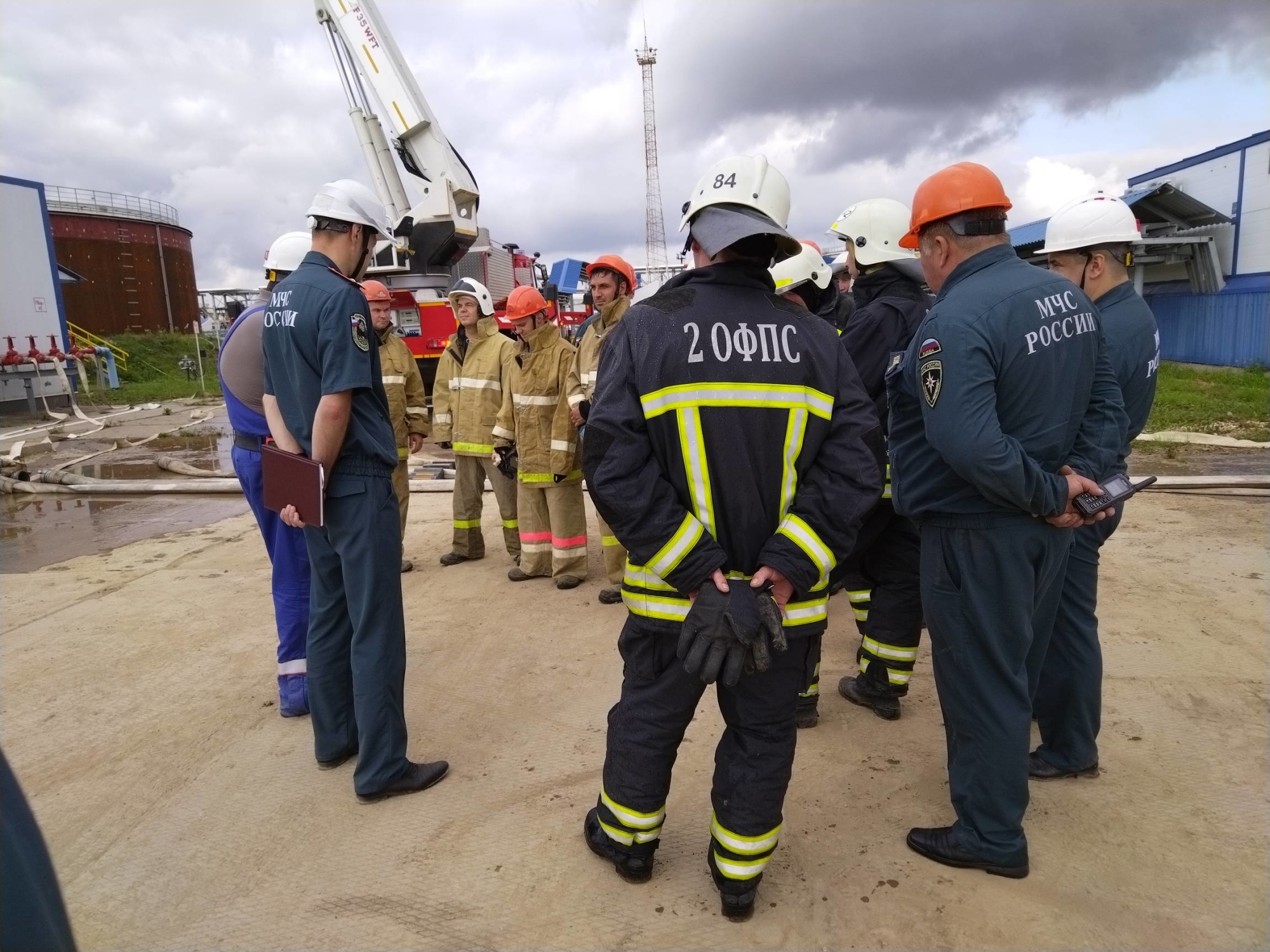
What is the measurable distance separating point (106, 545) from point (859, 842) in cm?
656

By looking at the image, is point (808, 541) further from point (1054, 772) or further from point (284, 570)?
point (284, 570)

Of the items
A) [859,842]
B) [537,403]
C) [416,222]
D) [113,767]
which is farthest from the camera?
[416,222]

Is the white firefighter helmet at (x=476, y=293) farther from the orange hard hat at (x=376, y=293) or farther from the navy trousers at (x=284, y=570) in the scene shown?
the navy trousers at (x=284, y=570)

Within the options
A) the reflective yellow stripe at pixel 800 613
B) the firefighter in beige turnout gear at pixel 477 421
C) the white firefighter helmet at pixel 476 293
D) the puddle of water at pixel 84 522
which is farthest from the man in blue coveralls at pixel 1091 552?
the puddle of water at pixel 84 522

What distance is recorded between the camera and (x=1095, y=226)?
2.90 metres

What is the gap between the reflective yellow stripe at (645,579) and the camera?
2.13 metres

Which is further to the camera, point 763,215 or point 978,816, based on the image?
point 978,816

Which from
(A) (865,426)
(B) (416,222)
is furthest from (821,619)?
(B) (416,222)

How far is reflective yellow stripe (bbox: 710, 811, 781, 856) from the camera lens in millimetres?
2150

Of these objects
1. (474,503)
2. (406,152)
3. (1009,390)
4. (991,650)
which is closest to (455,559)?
(474,503)

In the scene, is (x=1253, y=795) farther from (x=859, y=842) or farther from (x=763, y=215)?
(x=763, y=215)

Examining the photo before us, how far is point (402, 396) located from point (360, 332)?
2.88m

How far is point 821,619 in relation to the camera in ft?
7.25

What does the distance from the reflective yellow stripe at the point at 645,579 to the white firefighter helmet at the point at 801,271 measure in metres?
2.13
